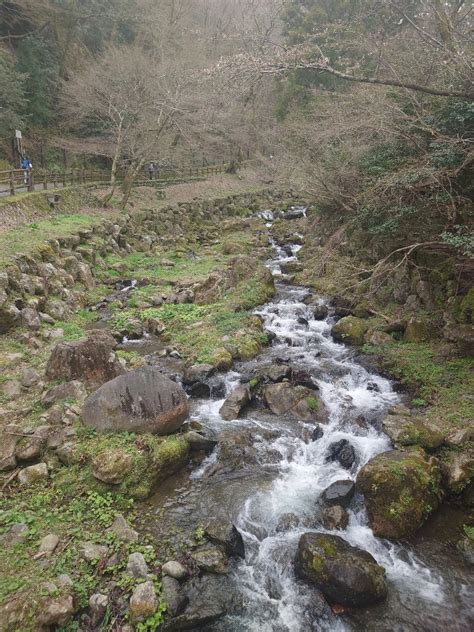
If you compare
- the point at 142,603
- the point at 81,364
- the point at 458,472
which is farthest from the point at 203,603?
the point at 81,364

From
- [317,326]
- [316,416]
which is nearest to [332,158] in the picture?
[317,326]

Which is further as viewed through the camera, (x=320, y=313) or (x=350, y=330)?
(x=320, y=313)

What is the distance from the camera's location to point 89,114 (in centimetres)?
2569

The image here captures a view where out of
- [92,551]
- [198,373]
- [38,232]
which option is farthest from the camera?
[38,232]

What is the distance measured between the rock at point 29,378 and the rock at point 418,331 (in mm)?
8541

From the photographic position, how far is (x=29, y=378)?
8164mm

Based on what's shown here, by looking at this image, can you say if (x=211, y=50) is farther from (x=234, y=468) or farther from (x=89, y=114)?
(x=234, y=468)

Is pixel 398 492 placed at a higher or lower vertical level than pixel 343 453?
higher

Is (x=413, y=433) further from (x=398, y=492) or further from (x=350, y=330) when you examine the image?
(x=350, y=330)

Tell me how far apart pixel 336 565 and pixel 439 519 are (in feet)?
6.70

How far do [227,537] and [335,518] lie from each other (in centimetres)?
164

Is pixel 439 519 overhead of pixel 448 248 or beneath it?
beneath

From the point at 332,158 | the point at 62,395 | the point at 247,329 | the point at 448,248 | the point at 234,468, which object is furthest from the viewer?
the point at 332,158

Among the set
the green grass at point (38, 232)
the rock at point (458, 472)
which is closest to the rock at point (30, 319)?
the green grass at point (38, 232)
